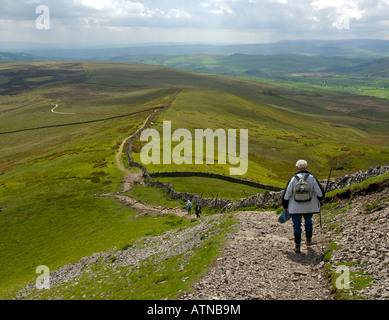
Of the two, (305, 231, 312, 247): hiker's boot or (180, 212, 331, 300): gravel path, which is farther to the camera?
(305, 231, 312, 247): hiker's boot

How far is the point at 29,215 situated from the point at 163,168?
100ft

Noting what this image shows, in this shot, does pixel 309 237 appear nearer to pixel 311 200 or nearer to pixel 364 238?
pixel 311 200

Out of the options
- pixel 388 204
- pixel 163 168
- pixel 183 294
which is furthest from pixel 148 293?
pixel 163 168

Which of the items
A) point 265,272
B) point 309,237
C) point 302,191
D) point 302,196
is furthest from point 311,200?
point 265,272

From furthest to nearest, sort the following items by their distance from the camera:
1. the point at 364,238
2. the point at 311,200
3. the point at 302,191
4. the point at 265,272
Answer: the point at 311,200, the point at 302,191, the point at 364,238, the point at 265,272

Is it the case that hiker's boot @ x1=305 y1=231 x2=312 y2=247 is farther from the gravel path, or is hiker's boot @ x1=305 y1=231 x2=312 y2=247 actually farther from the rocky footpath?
the rocky footpath

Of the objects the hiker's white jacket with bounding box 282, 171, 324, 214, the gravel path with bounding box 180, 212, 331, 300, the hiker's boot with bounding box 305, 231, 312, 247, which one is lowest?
the gravel path with bounding box 180, 212, 331, 300

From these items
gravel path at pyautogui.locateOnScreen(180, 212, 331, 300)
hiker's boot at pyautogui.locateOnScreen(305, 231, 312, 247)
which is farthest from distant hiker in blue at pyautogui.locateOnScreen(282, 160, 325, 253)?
gravel path at pyautogui.locateOnScreen(180, 212, 331, 300)

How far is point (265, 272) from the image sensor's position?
50.3 ft

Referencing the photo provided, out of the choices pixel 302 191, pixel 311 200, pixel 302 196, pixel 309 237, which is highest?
pixel 302 191

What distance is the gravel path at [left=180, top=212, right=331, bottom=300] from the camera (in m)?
13.4

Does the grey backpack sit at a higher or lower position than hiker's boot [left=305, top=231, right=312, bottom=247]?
higher

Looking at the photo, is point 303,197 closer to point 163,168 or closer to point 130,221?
point 130,221

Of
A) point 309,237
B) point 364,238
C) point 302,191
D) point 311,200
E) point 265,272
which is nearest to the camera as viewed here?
point 265,272
